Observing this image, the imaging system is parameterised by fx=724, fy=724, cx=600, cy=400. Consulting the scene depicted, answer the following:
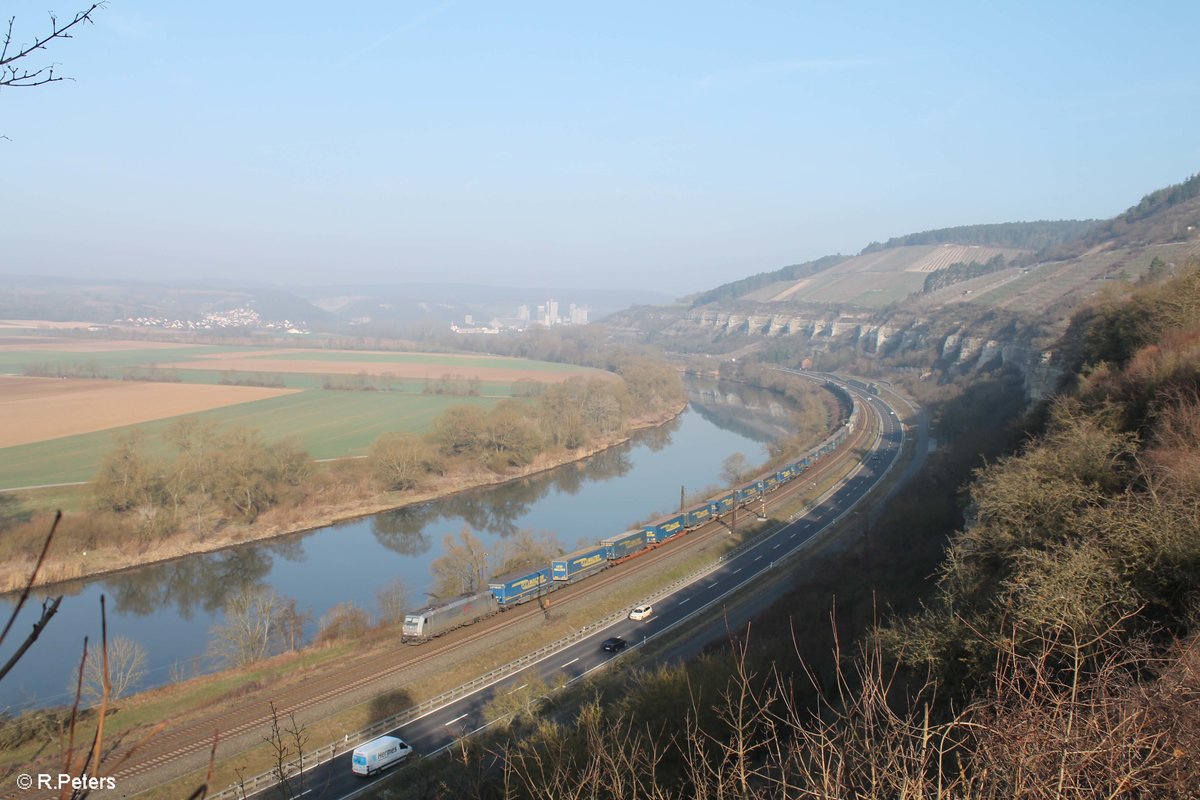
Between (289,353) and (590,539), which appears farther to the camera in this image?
(289,353)

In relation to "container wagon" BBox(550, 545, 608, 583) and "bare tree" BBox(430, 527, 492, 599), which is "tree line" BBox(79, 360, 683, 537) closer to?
"bare tree" BBox(430, 527, 492, 599)

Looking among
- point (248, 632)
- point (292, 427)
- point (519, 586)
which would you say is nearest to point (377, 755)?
point (248, 632)

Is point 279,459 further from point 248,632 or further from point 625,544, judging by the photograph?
point 625,544

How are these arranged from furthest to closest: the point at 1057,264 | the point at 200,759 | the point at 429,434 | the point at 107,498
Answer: the point at 1057,264 < the point at 429,434 < the point at 107,498 < the point at 200,759

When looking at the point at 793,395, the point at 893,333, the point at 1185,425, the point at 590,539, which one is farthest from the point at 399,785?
the point at 893,333

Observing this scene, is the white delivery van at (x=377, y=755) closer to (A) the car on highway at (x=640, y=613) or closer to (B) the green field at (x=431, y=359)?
(A) the car on highway at (x=640, y=613)

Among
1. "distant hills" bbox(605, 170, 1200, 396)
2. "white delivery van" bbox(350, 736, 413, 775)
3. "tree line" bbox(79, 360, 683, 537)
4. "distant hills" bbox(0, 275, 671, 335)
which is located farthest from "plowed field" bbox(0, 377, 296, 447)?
"distant hills" bbox(0, 275, 671, 335)

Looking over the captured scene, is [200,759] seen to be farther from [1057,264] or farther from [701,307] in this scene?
[701,307]
